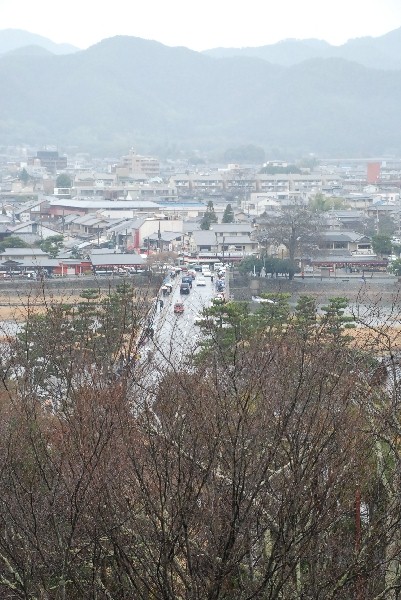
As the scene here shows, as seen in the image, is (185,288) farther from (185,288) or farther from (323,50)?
(323,50)

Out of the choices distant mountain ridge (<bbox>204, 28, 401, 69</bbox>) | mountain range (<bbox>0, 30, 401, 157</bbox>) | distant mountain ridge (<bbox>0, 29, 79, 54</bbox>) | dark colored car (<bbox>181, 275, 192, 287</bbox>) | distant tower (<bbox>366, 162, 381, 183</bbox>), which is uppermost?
distant mountain ridge (<bbox>0, 29, 79, 54</bbox>)

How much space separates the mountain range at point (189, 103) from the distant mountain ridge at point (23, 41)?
5067 centimetres

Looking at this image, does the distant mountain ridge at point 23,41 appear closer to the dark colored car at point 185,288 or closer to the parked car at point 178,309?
the dark colored car at point 185,288

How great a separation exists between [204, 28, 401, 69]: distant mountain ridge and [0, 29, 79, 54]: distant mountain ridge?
2390 centimetres

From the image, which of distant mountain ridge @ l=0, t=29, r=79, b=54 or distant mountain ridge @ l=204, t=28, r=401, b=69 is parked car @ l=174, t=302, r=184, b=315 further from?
distant mountain ridge @ l=0, t=29, r=79, b=54

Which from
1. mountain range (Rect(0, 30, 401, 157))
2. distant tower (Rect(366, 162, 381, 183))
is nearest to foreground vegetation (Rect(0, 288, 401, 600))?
distant tower (Rect(366, 162, 381, 183))

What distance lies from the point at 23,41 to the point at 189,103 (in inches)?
2721

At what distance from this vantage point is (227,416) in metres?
2.82

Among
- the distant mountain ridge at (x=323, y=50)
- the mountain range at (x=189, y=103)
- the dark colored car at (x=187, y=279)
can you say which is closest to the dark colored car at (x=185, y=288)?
the dark colored car at (x=187, y=279)

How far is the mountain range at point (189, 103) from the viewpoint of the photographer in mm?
60253

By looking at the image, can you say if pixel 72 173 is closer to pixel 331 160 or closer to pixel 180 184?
pixel 180 184

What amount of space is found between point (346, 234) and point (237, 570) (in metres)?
14.9

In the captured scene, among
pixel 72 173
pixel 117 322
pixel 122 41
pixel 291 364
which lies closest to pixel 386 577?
pixel 291 364

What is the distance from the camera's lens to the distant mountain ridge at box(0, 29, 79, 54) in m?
130
